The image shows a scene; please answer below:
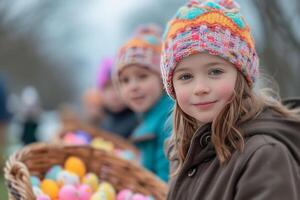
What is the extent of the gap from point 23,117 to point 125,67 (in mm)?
6297

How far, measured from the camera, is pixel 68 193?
3.01 meters

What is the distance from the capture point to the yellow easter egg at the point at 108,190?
3145 mm

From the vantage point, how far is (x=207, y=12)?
2346 millimetres

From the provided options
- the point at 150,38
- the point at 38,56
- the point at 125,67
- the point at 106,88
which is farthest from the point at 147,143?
the point at 38,56

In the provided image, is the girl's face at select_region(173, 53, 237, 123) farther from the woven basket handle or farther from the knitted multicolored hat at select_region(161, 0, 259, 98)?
the woven basket handle

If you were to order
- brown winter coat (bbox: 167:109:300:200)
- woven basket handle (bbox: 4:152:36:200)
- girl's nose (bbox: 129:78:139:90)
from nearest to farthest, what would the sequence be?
brown winter coat (bbox: 167:109:300:200), woven basket handle (bbox: 4:152:36:200), girl's nose (bbox: 129:78:139:90)

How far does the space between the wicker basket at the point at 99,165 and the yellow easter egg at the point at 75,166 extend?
2.0 inches

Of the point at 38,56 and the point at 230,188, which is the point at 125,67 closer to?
the point at 230,188

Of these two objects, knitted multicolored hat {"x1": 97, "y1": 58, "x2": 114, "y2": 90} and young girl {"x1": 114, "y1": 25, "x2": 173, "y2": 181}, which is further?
knitted multicolored hat {"x1": 97, "y1": 58, "x2": 114, "y2": 90}

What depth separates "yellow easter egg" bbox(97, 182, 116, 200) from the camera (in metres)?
3.14

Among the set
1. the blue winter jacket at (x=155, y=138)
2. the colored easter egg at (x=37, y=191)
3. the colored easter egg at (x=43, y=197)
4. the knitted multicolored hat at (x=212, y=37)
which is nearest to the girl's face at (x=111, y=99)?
the blue winter jacket at (x=155, y=138)

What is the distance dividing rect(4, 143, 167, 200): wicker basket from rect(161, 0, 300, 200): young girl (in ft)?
2.80

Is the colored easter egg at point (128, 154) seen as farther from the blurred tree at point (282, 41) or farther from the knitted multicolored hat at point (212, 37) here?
the knitted multicolored hat at point (212, 37)

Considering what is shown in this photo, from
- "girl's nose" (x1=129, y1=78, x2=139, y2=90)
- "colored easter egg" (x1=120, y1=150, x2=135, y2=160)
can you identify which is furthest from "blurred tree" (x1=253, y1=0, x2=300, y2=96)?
"colored easter egg" (x1=120, y1=150, x2=135, y2=160)
